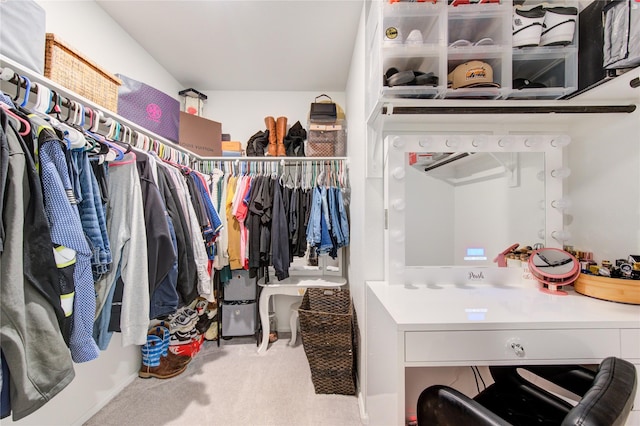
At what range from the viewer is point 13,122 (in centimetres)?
77

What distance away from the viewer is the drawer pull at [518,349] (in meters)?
0.84

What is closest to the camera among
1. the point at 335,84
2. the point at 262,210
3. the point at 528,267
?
the point at 528,267

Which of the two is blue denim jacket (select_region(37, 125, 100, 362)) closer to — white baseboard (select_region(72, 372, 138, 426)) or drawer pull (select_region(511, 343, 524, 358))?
white baseboard (select_region(72, 372, 138, 426))

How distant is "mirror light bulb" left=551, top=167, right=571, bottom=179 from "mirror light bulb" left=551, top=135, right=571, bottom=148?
131 millimetres

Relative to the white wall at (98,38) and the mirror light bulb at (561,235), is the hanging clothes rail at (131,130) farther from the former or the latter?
the mirror light bulb at (561,235)

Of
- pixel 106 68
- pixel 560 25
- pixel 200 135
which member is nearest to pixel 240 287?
pixel 200 135

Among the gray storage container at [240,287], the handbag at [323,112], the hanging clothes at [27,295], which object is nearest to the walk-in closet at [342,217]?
the hanging clothes at [27,295]

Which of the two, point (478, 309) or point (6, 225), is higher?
point (6, 225)

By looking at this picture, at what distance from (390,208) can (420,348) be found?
0.74 metres

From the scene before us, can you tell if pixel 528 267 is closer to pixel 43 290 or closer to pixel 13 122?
pixel 43 290

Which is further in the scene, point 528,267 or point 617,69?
point 528,267

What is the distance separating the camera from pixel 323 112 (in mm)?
2350

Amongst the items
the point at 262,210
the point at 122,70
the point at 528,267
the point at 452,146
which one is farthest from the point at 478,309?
the point at 122,70

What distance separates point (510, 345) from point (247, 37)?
7.74 ft
